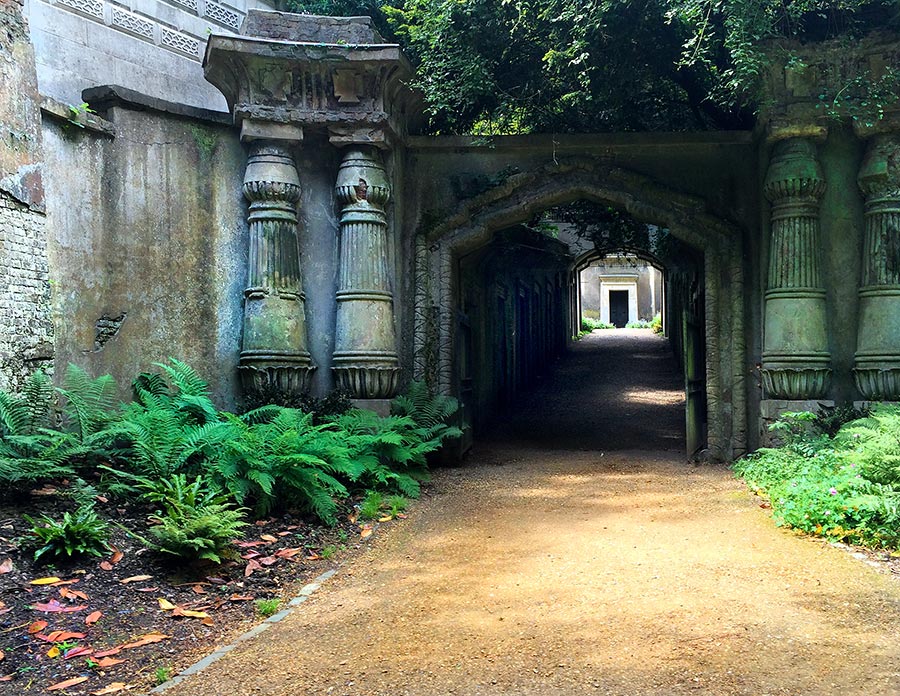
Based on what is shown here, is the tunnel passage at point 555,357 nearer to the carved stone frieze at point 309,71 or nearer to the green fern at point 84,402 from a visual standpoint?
the carved stone frieze at point 309,71

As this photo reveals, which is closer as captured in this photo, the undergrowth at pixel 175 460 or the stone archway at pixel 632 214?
the undergrowth at pixel 175 460

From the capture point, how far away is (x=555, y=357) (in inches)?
966

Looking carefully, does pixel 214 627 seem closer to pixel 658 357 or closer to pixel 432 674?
pixel 432 674

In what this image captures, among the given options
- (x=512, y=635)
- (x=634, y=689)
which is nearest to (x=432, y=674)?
(x=512, y=635)

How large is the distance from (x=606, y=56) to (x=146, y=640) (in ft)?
25.5

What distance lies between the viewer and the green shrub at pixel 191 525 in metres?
5.27

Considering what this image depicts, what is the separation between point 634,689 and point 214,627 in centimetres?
235

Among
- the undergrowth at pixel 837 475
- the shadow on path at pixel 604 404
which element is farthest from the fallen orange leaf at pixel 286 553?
the shadow on path at pixel 604 404

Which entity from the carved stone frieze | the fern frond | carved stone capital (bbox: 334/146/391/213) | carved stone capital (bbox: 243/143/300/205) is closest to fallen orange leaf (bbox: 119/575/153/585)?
the fern frond

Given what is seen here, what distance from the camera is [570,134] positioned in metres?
10.4

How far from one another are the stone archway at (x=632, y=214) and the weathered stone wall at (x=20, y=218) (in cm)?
459

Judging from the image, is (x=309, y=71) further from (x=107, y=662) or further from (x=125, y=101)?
(x=107, y=662)

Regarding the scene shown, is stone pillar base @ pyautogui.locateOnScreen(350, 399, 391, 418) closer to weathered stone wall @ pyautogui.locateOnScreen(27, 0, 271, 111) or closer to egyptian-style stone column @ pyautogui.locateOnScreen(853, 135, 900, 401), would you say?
weathered stone wall @ pyautogui.locateOnScreen(27, 0, 271, 111)

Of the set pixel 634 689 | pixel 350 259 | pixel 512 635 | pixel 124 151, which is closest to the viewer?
pixel 634 689
